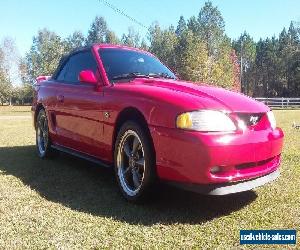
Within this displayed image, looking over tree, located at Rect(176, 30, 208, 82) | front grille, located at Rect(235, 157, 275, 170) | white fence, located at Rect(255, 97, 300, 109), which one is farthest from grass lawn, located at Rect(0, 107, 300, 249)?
tree, located at Rect(176, 30, 208, 82)

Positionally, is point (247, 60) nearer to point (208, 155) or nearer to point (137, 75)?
point (137, 75)

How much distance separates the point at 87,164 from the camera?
5.84 m

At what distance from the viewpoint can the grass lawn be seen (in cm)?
300

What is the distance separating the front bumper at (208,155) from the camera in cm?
324

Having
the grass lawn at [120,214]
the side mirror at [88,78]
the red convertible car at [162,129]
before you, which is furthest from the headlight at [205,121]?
the side mirror at [88,78]

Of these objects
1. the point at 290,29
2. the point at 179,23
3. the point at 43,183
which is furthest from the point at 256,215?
the point at 290,29

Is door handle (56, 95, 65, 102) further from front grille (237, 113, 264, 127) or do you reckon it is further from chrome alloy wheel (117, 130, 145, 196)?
front grille (237, 113, 264, 127)

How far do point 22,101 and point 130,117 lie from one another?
241 feet

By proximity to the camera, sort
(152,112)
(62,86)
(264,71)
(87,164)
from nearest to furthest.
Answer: (152,112)
(62,86)
(87,164)
(264,71)

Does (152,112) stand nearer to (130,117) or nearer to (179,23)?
(130,117)

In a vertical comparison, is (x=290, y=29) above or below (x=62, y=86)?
above

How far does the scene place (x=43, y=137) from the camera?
6.39 meters

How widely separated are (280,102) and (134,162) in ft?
130

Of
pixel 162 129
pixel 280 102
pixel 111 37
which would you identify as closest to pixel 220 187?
pixel 162 129
